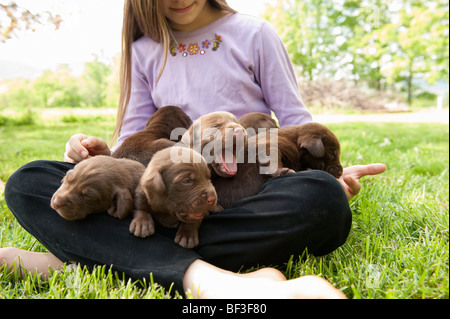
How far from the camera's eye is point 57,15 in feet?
15.9

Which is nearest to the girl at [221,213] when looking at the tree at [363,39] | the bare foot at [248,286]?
the bare foot at [248,286]

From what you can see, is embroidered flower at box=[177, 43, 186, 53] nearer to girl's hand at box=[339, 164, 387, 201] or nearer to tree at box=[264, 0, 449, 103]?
girl's hand at box=[339, 164, 387, 201]

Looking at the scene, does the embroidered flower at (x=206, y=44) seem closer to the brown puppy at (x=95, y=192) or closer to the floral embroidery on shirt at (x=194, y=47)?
the floral embroidery on shirt at (x=194, y=47)

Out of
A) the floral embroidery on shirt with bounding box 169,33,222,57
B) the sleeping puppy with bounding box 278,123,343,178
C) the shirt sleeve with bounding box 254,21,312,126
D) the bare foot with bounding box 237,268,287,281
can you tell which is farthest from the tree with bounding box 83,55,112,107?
the bare foot with bounding box 237,268,287,281

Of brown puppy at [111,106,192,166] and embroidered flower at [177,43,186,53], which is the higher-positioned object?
embroidered flower at [177,43,186,53]

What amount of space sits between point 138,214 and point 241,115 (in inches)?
60.4

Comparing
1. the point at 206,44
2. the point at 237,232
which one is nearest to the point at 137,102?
the point at 206,44

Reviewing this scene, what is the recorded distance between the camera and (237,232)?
214 cm

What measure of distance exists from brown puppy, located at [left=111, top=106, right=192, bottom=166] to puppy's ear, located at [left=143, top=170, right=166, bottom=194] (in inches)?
24.8

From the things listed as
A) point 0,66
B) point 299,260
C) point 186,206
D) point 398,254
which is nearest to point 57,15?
point 186,206

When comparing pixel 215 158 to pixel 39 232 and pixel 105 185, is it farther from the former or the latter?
pixel 39 232

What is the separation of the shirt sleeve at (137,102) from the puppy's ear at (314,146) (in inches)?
65.0

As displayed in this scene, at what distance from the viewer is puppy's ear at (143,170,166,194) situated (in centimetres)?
197

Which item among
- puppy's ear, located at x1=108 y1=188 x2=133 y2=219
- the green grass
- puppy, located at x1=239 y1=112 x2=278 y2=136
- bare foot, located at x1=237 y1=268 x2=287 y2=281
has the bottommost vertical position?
the green grass
